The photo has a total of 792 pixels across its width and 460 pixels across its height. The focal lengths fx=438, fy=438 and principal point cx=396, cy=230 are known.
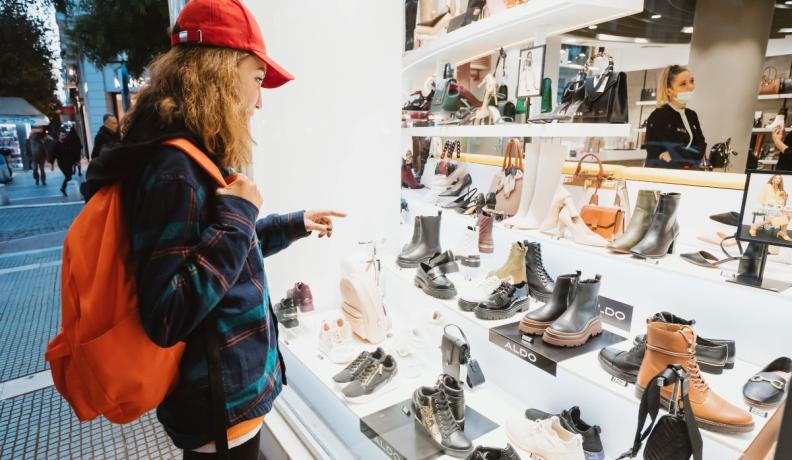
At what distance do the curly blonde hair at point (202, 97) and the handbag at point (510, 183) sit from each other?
1887 mm

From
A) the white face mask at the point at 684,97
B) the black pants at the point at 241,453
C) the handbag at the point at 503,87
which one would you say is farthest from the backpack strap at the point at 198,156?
the white face mask at the point at 684,97

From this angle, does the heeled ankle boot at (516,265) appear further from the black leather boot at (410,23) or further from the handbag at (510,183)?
the black leather boot at (410,23)

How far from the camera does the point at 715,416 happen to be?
1210 millimetres

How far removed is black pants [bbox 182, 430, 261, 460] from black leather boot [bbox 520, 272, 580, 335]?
1.14m

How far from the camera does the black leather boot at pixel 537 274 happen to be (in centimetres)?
217

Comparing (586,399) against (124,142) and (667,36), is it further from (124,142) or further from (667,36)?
(667,36)

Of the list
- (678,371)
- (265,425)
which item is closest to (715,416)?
(678,371)

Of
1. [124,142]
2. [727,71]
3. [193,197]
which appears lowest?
[193,197]

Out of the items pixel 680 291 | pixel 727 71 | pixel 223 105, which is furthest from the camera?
pixel 727 71

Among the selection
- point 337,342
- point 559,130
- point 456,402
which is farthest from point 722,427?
point 337,342

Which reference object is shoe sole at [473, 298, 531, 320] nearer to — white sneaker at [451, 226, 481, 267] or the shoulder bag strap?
white sneaker at [451, 226, 481, 267]

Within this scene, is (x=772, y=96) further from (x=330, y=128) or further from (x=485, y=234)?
(x=330, y=128)

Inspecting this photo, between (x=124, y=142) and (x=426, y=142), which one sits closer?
(x=124, y=142)

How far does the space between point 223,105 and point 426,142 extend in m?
3.46
